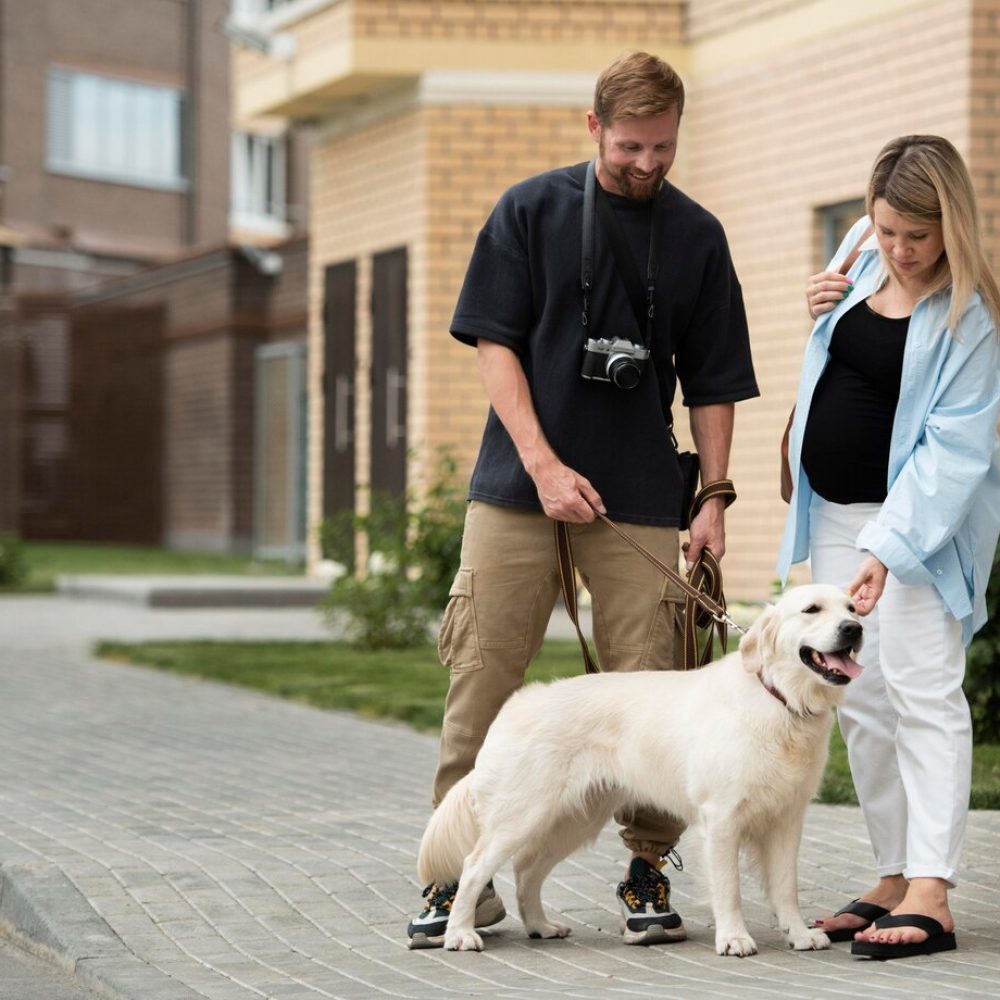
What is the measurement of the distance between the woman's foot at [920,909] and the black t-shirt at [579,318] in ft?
3.77

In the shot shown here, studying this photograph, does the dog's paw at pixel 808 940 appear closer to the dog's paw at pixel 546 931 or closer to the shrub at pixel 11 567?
the dog's paw at pixel 546 931

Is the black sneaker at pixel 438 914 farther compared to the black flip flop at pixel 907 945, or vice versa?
the black sneaker at pixel 438 914

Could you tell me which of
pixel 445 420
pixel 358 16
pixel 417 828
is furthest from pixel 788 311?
pixel 417 828

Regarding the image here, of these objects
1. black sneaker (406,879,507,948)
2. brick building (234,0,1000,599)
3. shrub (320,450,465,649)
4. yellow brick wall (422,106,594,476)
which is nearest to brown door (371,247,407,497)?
brick building (234,0,1000,599)

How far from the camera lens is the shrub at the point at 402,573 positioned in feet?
44.0

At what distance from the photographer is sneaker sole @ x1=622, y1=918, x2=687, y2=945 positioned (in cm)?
538

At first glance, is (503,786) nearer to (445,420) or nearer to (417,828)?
(417,828)

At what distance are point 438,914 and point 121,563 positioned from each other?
2107cm

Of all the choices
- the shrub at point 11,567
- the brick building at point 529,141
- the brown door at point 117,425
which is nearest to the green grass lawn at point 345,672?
the brick building at point 529,141

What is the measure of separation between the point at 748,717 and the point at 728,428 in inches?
37.2

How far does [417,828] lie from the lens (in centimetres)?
713

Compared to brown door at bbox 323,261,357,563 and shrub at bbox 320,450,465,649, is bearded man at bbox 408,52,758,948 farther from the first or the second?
brown door at bbox 323,261,357,563

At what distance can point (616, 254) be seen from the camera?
527 centimetres

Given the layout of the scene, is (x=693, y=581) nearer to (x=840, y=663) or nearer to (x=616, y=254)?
(x=840, y=663)
